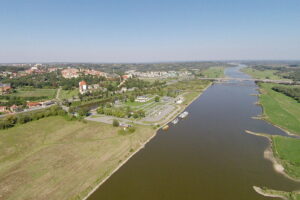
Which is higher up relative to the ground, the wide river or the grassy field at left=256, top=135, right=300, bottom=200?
the grassy field at left=256, top=135, right=300, bottom=200

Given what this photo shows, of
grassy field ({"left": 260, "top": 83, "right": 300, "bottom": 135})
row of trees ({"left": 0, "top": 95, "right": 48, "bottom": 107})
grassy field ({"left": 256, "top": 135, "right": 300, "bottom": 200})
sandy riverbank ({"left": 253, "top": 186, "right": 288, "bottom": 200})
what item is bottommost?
sandy riverbank ({"left": 253, "top": 186, "right": 288, "bottom": 200})

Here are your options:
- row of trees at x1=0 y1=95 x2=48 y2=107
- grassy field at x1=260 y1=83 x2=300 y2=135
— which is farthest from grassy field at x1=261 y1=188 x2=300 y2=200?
row of trees at x1=0 y1=95 x2=48 y2=107

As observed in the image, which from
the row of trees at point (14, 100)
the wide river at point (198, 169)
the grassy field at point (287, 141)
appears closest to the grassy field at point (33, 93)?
the row of trees at point (14, 100)

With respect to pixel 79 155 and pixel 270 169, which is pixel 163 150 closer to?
pixel 79 155

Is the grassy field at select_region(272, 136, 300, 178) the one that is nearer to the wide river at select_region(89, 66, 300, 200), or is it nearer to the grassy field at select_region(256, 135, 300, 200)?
the grassy field at select_region(256, 135, 300, 200)

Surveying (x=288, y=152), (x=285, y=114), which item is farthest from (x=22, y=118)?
(x=285, y=114)

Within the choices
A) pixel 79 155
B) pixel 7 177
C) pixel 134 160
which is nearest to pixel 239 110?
pixel 134 160
